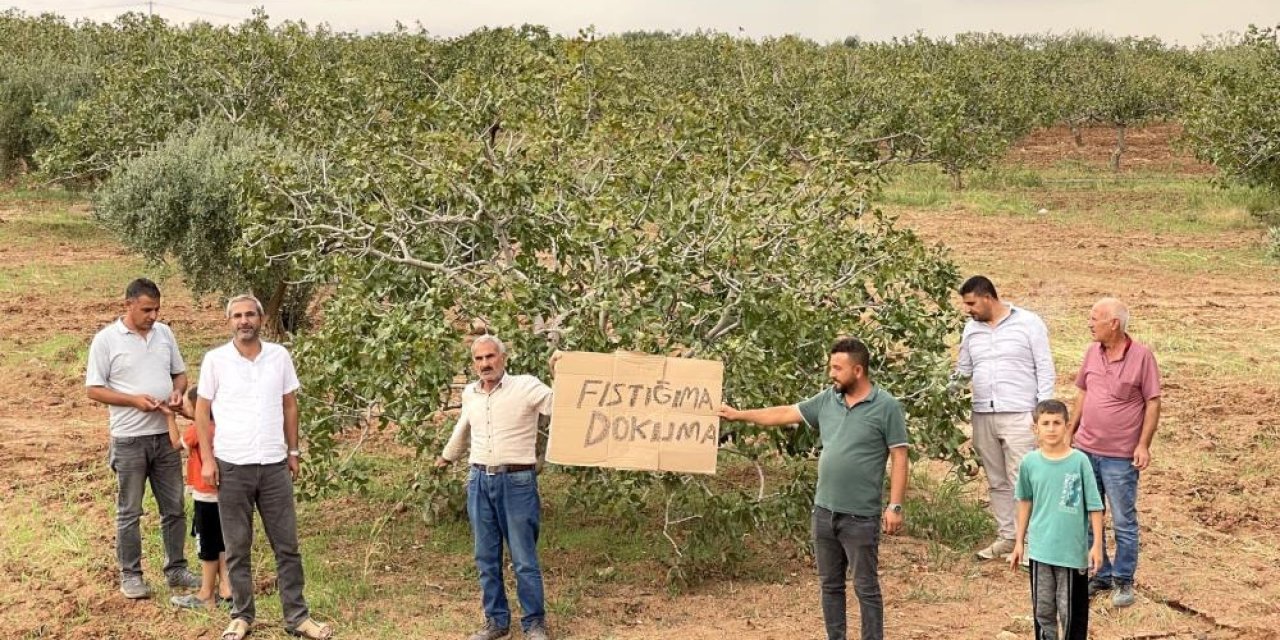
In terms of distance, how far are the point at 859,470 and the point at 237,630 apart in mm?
2864

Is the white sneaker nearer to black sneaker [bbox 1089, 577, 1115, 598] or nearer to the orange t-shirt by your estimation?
black sneaker [bbox 1089, 577, 1115, 598]

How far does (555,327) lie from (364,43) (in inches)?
1270

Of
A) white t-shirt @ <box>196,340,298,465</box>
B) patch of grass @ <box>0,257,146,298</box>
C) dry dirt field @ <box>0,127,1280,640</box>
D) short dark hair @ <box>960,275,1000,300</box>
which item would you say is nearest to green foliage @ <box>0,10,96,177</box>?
patch of grass @ <box>0,257,146,298</box>

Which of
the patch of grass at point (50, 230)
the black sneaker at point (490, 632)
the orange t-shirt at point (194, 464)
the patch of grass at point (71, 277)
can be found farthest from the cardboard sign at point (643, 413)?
the patch of grass at point (50, 230)

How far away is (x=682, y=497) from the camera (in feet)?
23.1

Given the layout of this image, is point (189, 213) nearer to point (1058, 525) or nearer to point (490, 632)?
point (490, 632)

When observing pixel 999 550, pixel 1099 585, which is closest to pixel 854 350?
pixel 1099 585

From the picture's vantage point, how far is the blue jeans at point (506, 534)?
20.6 feet

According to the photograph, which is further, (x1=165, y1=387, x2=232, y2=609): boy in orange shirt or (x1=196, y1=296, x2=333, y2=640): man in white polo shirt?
(x1=165, y1=387, x2=232, y2=609): boy in orange shirt

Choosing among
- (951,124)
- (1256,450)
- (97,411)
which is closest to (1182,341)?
(1256,450)

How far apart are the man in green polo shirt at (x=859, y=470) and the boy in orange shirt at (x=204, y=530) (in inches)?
109

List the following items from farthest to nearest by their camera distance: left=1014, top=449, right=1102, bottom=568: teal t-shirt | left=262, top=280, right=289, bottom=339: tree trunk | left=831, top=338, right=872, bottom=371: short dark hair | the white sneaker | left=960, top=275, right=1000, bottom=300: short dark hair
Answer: left=262, top=280, right=289, bottom=339: tree trunk < the white sneaker < left=960, top=275, right=1000, bottom=300: short dark hair < left=1014, top=449, right=1102, bottom=568: teal t-shirt < left=831, top=338, right=872, bottom=371: short dark hair

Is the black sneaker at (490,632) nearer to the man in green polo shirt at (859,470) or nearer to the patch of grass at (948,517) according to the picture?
the man in green polo shirt at (859,470)

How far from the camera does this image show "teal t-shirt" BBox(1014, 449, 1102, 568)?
5906mm
